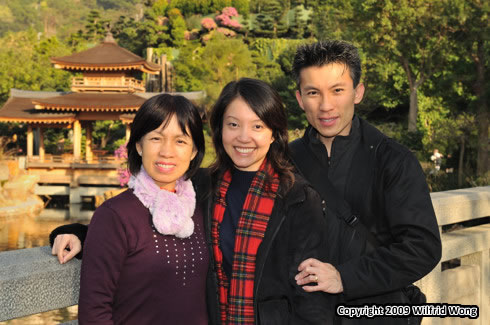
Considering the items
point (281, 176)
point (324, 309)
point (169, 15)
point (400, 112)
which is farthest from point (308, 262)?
point (169, 15)

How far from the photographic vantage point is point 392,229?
1.82m

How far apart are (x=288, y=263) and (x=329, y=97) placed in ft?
2.28

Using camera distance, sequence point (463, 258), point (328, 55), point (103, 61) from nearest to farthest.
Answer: point (328, 55)
point (463, 258)
point (103, 61)

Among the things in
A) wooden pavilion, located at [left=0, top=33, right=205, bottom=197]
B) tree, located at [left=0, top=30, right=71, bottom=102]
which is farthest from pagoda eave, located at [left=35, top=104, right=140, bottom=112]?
tree, located at [left=0, top=30, right=71, bottom=102]

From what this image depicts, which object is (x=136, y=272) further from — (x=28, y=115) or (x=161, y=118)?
(x=28, y=115)

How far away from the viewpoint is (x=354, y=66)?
2047 mm

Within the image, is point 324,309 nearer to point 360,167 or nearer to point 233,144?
point 360,167

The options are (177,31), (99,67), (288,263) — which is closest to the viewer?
(288,263)

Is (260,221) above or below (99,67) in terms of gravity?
below

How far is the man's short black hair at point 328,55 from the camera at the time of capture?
6.53 ft

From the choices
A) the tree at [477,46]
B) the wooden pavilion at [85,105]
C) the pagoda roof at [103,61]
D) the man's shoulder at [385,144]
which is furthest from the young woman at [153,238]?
the pagoda roof at [103,61]

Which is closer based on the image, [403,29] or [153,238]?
[153,238]

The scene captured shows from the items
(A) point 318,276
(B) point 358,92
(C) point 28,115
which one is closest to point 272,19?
(C) point 28,115

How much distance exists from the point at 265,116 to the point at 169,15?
1775 inches
